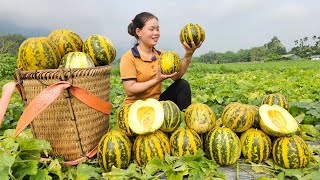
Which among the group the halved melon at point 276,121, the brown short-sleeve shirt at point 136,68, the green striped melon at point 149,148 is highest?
the brown short-sleeve shirt at point 136,68

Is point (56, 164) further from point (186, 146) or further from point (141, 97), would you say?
point (141, 97)

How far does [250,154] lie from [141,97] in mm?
1806

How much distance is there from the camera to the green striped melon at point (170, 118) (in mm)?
3021

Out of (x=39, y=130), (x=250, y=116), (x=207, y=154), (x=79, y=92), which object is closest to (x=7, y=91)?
(x=39, y=130)

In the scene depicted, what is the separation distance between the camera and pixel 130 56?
4.25m

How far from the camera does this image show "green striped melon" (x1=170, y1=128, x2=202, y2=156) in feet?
9.43

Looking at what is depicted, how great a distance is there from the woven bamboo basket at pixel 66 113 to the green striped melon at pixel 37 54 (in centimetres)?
13

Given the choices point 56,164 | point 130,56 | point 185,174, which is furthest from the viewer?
point 130,56

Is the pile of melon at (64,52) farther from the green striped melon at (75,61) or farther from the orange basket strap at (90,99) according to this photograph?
the orange basket strap at (90,99)

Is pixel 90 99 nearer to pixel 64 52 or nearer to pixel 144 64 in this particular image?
pixel 64 52

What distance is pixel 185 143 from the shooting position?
288 centimetres

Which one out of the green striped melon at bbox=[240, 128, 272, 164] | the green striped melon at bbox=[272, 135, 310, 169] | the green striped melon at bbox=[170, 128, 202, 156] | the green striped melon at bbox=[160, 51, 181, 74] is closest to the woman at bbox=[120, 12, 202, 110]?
the green striped melon at bbox=[160, 51, 181, 74]

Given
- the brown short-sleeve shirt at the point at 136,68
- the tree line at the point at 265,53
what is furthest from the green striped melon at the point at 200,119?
the tree line at the point at 265,53

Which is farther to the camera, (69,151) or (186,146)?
(69,151)
